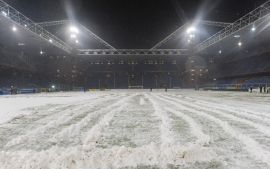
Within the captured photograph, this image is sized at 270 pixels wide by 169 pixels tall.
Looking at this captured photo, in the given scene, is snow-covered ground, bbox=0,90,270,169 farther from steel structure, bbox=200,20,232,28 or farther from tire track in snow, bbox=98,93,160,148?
→ steel structure, bbox=200,20,232,28

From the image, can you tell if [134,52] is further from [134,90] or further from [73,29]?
[73,29]

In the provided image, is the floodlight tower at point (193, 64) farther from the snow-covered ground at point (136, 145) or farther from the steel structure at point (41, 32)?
the snow-covered ground at point (136, 145)

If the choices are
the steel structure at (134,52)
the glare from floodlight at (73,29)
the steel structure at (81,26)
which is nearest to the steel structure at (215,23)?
the steel structure at (134,52)

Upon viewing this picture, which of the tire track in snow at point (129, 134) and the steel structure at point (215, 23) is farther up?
the steel structure at point (215, 23)

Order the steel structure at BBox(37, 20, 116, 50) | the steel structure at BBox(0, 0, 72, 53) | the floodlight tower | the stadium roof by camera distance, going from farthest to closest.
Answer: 1. the floodlight tower
2. the steel structure at BBox(37, 20, 116, 50)
3. the stadium roof
4. the steel structure at BBox(0, 0, 72, 53)

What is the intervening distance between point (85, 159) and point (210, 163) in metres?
1.86

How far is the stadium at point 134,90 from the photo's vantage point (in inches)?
173

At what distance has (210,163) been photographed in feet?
12.6

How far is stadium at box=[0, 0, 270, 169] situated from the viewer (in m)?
4.39

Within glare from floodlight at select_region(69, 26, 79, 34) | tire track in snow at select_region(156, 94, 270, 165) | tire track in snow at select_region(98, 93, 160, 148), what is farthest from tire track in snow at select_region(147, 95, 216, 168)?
glare from floodlight at select_region(69, 26, 79, 34)

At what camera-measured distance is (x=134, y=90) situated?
52531 mm

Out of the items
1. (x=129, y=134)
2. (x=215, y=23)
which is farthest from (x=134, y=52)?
(x=129, y=134)

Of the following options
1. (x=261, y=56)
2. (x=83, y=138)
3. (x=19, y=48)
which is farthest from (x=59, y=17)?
(x=83, y=138)

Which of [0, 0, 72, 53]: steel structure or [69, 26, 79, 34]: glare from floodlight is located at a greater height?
[69, 26, 79, 34]: glare from floodlight
